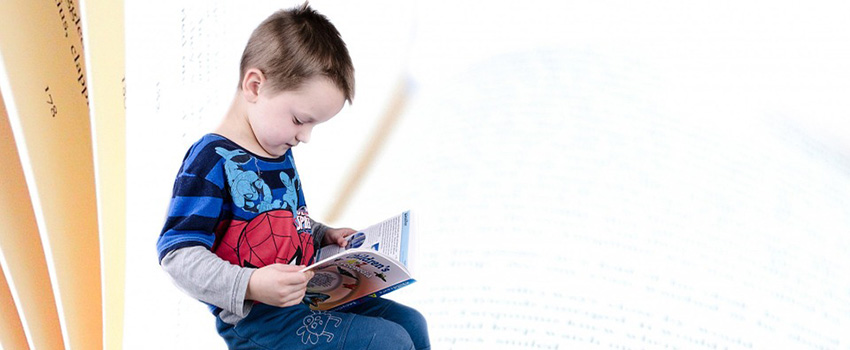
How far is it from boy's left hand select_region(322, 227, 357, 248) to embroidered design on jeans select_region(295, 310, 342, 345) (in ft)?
0.31

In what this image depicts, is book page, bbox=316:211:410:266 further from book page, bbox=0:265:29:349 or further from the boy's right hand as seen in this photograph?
book page, bbox=0:265:29:349

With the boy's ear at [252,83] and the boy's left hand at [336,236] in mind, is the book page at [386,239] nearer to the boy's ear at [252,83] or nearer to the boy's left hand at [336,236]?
the boy's left hand at [336,236]

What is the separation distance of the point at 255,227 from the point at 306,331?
74 mm

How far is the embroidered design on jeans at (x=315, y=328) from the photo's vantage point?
1.42ft

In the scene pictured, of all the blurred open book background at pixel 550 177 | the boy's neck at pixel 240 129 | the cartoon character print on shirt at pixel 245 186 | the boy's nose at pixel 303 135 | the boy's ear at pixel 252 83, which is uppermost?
the boy's ear at pixel 252 83

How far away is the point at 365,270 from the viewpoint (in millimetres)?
448

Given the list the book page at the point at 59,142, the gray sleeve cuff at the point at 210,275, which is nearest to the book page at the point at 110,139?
the book page at the point at 59,142

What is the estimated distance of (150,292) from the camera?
0.54 m

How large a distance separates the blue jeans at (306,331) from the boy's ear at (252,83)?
137mm

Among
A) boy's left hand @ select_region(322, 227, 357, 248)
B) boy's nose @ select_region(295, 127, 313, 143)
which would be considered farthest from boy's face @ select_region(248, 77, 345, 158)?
boy's left hand @ select_region(322, 227, 357, 248)

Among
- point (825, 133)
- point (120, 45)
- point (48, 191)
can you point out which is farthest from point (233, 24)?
point (825, 133)

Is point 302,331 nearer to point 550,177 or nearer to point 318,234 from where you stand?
point 318,234

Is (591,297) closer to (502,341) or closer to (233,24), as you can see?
(502,341)

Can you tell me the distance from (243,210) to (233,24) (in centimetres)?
29
